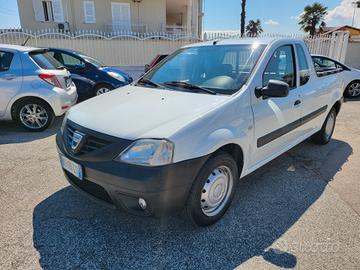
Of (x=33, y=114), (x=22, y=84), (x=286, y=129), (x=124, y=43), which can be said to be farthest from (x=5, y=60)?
(x=124, y=43)

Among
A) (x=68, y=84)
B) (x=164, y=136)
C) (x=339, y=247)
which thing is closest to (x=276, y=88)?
(x=164, y=136)

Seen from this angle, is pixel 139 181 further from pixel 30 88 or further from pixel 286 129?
→ pixel 30 88

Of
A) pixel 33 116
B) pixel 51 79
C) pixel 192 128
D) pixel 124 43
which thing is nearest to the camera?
pixel 192 128

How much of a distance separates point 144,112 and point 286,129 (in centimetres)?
186

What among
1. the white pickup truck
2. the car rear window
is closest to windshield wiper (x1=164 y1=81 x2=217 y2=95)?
the white pickup truck

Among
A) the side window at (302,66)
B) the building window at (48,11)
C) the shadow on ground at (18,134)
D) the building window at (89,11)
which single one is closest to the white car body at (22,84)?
the shadow on ground at (18,134)

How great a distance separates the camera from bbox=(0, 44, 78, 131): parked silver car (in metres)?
5.43

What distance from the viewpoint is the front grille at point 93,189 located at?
246 centimetres

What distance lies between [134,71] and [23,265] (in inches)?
487

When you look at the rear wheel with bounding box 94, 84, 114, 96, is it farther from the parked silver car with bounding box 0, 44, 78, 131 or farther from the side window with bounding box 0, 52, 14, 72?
the side window with bounding box 0, 52, 14, 72

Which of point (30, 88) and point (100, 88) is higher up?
point (30, 88)

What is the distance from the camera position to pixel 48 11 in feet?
60.6

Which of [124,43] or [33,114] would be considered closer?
[33,114]

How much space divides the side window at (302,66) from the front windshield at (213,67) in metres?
0.89
